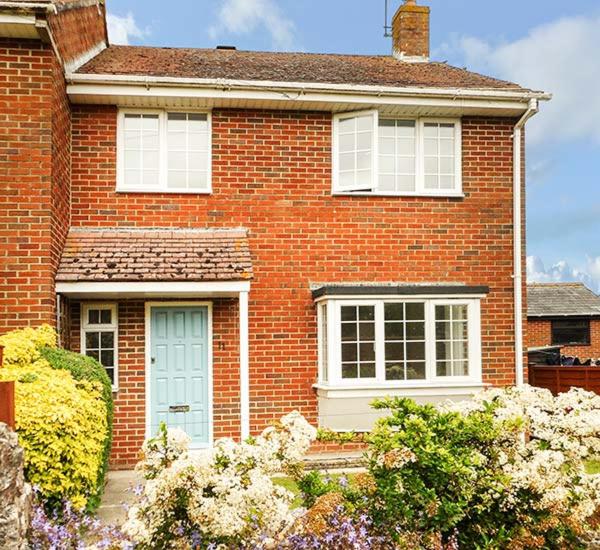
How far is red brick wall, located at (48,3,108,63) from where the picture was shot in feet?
33.7

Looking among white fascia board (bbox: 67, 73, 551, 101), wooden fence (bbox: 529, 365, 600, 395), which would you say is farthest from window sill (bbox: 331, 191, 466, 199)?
wooden fence (bbox: 529, 365, 600, 395)

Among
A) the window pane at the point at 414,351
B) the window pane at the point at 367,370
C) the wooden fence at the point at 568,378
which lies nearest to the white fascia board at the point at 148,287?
the window pane at the point at 367,370

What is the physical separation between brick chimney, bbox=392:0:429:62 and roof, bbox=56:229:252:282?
6847 millimetres

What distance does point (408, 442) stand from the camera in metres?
5.27

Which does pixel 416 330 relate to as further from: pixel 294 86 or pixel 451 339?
pixel 294 86

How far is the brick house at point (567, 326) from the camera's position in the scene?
31.0 meters

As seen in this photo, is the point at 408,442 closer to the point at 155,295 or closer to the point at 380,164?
the point at 155,295

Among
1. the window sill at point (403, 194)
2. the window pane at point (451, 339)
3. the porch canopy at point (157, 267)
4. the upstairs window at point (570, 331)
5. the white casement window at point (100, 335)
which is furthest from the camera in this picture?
the upstairs window at point (570, 331)

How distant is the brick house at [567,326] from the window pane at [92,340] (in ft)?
77.7

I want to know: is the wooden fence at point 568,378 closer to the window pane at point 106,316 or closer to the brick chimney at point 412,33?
the brick chimney at point 412,33

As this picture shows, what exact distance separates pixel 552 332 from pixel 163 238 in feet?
80.5

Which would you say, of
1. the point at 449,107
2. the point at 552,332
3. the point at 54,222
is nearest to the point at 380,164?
the point at 449,107

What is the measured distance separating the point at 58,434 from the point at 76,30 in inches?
306

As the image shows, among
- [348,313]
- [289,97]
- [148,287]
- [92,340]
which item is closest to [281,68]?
[289,97]
